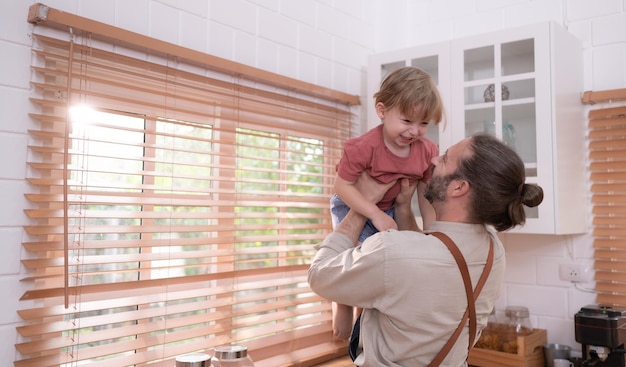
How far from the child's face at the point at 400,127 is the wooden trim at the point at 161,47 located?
0.74 meters

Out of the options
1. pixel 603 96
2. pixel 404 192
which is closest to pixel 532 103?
pixel 603 96

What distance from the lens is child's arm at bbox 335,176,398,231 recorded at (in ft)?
5.15

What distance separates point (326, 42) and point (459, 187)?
1.49m

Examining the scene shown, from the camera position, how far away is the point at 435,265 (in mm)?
1360

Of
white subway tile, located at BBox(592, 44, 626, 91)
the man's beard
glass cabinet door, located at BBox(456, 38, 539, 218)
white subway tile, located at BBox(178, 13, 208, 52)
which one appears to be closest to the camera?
the man's beard

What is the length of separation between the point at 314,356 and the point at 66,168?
4.45ft

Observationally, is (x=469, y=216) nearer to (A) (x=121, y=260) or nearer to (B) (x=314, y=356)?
(A) (x=121, y=260)

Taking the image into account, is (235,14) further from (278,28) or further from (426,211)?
(426,211)

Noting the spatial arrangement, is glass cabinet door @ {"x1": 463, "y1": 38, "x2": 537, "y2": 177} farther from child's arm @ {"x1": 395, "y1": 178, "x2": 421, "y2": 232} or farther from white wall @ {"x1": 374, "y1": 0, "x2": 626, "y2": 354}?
child's arm @ {"x1": 395, "y1": 178, "x2": 421, "y2": 232}

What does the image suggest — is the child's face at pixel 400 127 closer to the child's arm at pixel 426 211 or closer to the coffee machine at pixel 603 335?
the child's arm at pixel 426 211

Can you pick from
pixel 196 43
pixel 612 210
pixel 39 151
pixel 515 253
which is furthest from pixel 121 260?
pixel 612 210

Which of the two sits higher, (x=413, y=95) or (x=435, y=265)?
(x=413, y=95)

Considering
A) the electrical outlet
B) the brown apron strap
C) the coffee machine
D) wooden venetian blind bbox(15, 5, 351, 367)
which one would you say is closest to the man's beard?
the brown apron strap

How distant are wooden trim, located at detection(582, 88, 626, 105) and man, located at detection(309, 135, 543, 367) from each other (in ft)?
4.07
